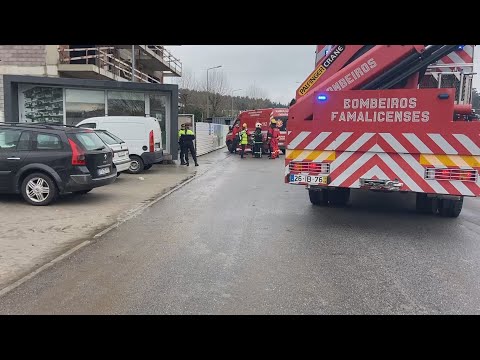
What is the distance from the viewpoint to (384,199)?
9836 millimetres

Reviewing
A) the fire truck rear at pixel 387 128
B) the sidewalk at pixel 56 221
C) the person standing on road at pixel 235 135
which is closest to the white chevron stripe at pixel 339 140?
the fire truck rear at pixel 387 128

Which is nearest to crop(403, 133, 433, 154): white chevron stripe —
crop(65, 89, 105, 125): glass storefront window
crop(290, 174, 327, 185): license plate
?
crop(290, 174, 327, 185): license plate

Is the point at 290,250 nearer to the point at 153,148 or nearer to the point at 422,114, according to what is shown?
the point at 422,114

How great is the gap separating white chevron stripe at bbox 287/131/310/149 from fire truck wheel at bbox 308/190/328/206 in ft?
5.28

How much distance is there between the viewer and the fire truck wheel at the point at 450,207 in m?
7.68

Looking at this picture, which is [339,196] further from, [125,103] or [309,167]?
[125,103]

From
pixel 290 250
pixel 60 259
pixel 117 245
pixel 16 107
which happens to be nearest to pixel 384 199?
pixel 290 250

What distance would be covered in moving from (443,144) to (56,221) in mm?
6473

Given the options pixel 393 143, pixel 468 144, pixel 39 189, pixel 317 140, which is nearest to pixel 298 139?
pixel 317 140

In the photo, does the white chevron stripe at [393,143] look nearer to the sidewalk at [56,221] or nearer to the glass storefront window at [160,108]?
the sidewalk at [56,221]

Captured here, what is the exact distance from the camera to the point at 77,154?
8438mm

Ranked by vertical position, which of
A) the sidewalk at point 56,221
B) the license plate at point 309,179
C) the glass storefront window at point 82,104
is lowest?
the sidewalk at point 56,221

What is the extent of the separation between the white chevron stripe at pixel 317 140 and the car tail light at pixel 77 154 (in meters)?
4.46
